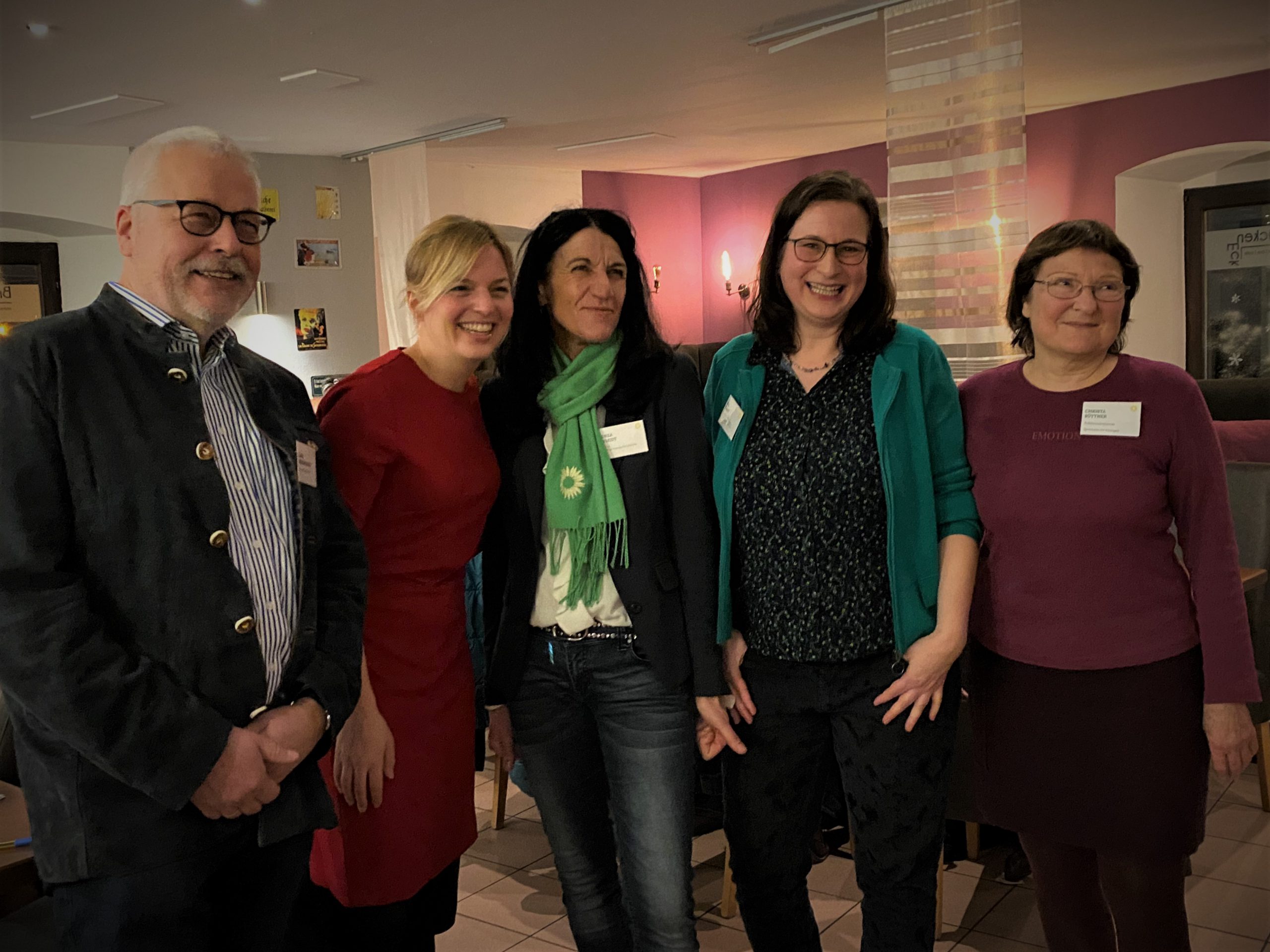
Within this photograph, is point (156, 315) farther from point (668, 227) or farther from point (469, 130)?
point (668, 227)

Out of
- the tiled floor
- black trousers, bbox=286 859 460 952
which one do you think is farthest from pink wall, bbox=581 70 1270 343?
black trousers, bbox=286 859 460 952

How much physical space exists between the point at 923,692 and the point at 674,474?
0.54 metres

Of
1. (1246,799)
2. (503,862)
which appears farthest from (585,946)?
(1246,799)

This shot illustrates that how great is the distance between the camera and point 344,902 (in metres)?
1.84

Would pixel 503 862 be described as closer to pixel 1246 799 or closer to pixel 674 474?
pixel 674 474

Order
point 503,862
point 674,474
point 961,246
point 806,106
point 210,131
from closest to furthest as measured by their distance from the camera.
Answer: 1. point 210,131
2. point 674,474
3. point 503,862
4. point 961,246
5. point 806,106

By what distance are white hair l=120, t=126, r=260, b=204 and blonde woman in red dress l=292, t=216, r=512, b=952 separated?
47 centimetres

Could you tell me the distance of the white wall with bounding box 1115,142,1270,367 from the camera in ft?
22.5

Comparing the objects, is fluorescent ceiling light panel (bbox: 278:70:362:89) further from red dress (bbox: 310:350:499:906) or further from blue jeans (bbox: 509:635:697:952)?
blue jeans (bbox: 509:635:697:952)

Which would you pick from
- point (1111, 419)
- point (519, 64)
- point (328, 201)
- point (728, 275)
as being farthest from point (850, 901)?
point (728, 275)

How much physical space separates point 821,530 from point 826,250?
46 centimetres

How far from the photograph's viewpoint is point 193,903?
4.39 feet

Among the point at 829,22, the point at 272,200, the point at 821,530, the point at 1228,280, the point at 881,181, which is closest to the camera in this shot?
the point at 821,530

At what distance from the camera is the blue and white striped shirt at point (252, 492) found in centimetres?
140
